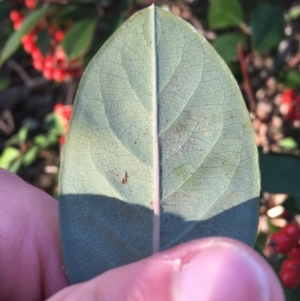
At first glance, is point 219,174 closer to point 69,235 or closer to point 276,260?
point 69,235

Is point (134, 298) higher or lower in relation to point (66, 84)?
higher

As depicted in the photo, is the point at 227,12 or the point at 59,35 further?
the point at 59,35

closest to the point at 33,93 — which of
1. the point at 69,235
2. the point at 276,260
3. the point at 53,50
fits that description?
the point at 53,50

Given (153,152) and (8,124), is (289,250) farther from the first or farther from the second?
(8,124)

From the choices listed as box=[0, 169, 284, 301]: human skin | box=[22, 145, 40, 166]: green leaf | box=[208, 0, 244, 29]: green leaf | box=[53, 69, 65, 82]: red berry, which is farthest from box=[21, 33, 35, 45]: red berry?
box=[0, 169, 284, 301]: human skin

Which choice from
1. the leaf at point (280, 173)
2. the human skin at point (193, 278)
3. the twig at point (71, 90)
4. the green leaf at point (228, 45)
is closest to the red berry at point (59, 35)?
the twig at point (71, 90)

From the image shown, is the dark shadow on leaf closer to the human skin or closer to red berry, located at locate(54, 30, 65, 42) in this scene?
the human skin

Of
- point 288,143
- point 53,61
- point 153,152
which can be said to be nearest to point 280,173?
point 153,152
